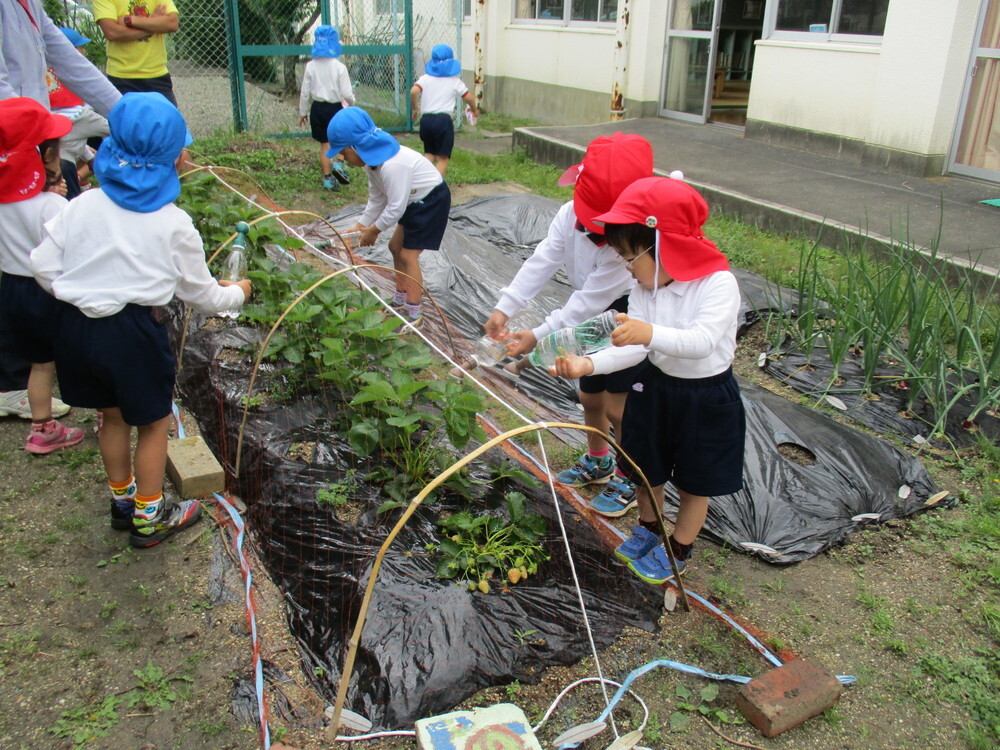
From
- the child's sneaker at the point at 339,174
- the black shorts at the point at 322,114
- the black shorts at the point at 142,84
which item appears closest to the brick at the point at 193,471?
the black shorts at the point at 142,84

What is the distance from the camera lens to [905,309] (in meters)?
3.55

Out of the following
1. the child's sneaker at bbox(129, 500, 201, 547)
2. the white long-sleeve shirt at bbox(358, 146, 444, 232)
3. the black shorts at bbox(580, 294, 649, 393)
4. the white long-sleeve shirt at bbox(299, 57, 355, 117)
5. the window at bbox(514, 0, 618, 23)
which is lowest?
the child's sneaker at bbox(129, 500, 201, 547)

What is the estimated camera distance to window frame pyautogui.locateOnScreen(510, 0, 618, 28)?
33.8 feet

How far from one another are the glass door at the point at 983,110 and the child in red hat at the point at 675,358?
218 inches

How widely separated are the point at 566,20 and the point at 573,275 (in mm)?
9473

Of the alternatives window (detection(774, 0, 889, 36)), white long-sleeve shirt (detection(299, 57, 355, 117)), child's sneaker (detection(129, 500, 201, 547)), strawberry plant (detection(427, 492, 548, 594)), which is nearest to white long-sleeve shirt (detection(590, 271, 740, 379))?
strawberry plant (detection(427, 492, 548, 594))

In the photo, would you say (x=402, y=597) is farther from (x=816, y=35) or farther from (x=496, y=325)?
(x=816, y=35)

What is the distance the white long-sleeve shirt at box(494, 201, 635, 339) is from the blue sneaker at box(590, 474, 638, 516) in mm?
647

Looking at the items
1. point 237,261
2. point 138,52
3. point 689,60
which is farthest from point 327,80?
point 689,60

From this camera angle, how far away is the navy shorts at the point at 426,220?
435cm

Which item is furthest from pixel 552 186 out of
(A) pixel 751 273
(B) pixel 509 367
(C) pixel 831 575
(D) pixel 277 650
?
(D) pixel 277 650

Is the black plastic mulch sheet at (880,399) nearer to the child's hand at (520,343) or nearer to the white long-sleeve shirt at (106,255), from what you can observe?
the child's hand at (520,343)

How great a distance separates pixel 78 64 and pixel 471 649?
317cm

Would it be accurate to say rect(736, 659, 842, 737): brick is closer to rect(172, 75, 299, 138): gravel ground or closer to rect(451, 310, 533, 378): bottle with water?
rect(451, 310, 533, 378): bottle with water
